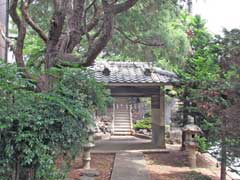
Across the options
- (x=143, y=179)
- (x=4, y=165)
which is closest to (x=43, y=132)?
(x=4, y=165)

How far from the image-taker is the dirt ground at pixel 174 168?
9383 millimetres

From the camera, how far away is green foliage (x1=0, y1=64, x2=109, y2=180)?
4.57 meters

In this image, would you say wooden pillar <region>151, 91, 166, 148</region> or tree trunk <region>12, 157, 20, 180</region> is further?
wooden pillar <region>151, 91, 166, 148</region>

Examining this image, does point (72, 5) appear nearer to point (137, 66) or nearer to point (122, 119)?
point (137, 66)

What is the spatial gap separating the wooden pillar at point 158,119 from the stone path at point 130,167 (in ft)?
5.21

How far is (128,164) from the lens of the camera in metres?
10.7

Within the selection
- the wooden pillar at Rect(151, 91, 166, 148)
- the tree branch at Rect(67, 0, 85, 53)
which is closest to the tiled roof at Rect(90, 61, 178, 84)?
the wooden pillar at Rect(151, 91, 166, 148)

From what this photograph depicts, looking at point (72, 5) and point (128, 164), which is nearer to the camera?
point (72, 5)

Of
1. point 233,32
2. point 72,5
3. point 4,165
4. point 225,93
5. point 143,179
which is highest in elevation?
point 72,5

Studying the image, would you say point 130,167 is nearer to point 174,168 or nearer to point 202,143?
point 174,168

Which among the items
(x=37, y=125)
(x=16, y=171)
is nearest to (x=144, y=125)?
(x=16, y=171)

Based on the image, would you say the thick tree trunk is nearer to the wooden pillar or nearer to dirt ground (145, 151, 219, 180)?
dirt ground (145, 151, 219, 180)

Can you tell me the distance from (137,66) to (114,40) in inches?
148

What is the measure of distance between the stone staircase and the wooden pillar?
23.0ft
